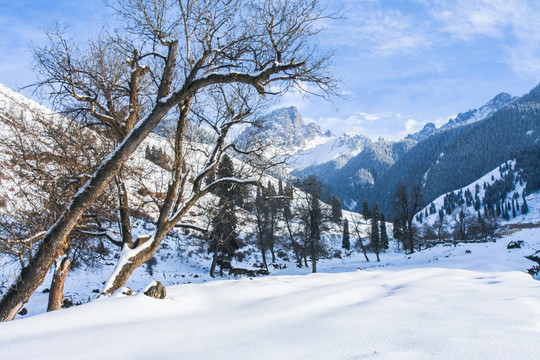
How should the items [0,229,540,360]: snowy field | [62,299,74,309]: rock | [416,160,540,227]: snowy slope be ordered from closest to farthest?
[0,229,540,360]: snowy field
[62,299,74,309]: rock
[416,160,540,227]: snowy slope

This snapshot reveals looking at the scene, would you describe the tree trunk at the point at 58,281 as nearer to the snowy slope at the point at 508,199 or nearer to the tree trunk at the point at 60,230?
the tree trunk at the point at 60,230

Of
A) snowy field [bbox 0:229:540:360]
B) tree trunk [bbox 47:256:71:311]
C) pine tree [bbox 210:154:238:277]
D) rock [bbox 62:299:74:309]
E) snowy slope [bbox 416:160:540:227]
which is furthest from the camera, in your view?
snowy slope [bbox 416:160:540:227]

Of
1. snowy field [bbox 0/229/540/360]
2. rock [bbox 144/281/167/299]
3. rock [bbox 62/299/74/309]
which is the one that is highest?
rock [bbox 144/281/167/299]

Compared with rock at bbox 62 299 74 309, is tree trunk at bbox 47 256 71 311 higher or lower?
higher

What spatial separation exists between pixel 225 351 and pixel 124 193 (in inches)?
180

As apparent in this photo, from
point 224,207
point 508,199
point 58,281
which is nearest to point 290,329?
point 58,281

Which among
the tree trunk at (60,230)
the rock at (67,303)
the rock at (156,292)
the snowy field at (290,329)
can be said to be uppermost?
the tree trunk at (60,230)

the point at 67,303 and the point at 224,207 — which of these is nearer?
the point at 224,207

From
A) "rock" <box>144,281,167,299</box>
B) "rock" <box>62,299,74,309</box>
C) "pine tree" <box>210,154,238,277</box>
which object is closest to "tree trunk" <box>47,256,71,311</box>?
"rock" <box>144,281,167,299</box>

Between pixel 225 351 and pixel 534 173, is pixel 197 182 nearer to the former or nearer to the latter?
pixel 225 351

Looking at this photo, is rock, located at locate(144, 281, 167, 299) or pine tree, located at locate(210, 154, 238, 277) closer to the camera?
rock, located at locate(144, 281, 167, 299)

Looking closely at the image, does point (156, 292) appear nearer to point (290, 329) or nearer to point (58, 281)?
point (290, 329)

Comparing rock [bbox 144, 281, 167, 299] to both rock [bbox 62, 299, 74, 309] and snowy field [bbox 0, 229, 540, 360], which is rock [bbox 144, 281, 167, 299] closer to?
snowy field [bbox 0, 229, 540, 360]

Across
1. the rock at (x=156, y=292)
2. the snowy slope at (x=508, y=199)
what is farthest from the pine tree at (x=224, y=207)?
the snowy slope at (x=508, y=199)
